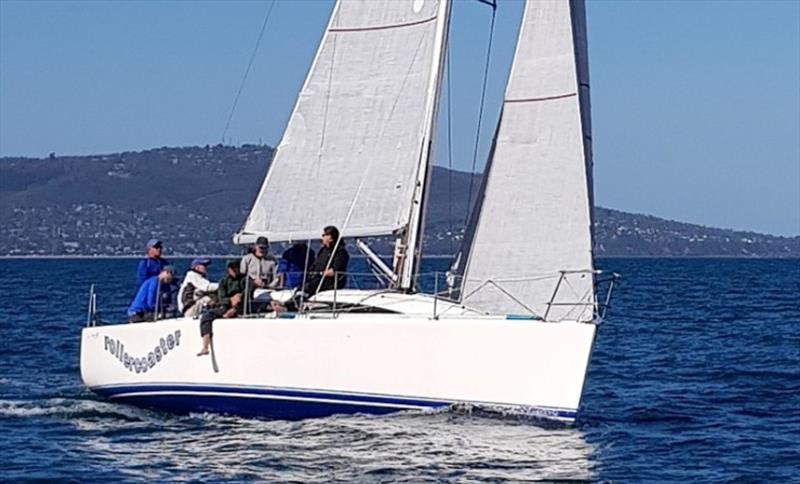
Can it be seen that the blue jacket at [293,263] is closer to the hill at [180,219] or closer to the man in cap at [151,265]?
the man in cap at [151,265]

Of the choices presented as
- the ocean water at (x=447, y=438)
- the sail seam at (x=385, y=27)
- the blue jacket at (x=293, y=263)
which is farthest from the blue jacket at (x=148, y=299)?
the sail seam at (x=385, y=27)

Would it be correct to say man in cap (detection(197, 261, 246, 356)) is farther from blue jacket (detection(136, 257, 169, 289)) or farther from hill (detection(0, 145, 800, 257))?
hill (detection(0, 145, 800, 257))

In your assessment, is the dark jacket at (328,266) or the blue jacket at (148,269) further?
the blue jacket at (148,269)

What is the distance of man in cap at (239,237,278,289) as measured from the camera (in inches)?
674

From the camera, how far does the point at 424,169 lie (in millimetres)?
16594

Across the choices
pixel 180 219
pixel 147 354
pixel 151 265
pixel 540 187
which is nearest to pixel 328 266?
pixel 147 354

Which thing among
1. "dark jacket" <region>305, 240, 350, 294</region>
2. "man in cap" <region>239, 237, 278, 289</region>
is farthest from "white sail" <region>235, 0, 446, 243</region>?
"dark jacket" <region>305, 240, 350, 294</region>

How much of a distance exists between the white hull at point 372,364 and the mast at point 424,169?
3.99ft

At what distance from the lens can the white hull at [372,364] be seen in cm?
1481

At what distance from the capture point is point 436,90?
1661 centimetres

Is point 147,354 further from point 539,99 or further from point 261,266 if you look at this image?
point 539,99

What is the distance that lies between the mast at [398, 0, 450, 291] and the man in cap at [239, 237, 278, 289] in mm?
1427

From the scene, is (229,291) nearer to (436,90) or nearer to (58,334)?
(436,90)

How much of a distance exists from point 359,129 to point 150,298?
9.83 ft
